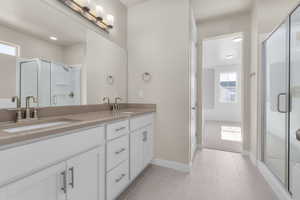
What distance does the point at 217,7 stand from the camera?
245 centimetres

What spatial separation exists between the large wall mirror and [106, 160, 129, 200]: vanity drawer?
89cm

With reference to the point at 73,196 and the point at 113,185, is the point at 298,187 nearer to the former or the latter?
the point at 113,185

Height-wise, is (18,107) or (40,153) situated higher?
(18,107)

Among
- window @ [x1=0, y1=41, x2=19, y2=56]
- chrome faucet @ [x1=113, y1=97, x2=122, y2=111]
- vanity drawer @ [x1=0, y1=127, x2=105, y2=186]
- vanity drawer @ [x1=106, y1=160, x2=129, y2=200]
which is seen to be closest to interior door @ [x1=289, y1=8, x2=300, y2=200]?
vanity drawer @ [x1=106, y1=160, x2=129, y2=200]

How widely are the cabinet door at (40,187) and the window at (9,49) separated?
975mm

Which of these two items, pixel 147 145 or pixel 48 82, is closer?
pixel 48 82

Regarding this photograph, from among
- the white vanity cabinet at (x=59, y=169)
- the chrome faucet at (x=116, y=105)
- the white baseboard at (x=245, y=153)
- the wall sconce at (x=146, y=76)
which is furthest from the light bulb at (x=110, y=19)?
the white baseboard at (x=245, y=153)

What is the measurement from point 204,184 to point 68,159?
1.62 metres

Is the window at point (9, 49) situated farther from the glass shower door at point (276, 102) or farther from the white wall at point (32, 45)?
the glass shower door at point (276, 102)

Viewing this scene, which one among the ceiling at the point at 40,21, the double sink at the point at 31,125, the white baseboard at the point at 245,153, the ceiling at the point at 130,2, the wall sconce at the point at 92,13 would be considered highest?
the ceiling at the point at 130,2

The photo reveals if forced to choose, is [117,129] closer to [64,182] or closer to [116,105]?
[64,182]

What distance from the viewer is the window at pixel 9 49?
1056 mm

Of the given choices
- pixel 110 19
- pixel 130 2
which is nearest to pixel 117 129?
pixel 110 19

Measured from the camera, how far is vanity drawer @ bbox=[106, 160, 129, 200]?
4.18 feet
